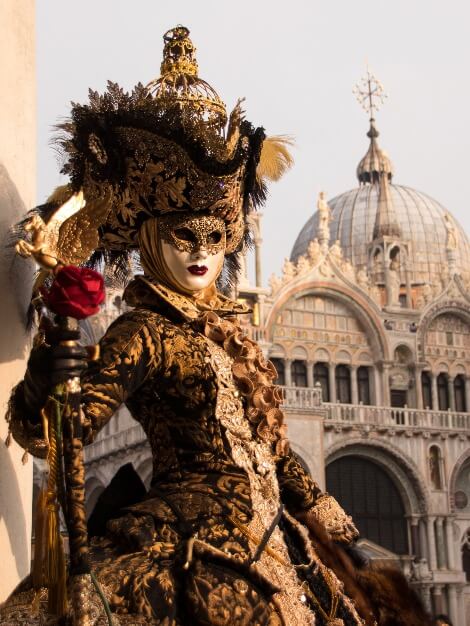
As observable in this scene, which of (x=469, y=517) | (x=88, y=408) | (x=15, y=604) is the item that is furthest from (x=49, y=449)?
(x=469, y=517)

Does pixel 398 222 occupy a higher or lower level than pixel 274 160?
higher

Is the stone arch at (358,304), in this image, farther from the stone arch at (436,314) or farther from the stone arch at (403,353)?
the stone arch at (436,314)

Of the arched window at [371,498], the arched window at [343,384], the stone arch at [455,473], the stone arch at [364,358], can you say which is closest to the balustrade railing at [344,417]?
the stone arch at [455,473]

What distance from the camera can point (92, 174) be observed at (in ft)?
11.0

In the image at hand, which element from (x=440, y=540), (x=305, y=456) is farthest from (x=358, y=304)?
(x=440, y=540)

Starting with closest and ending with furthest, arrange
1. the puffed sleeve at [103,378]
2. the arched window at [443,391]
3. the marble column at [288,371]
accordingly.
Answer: the puffed sleeve at [103,378], the marble column at [288,371], the arched window at [443,391]

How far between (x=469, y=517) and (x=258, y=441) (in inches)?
937

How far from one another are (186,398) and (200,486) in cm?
26

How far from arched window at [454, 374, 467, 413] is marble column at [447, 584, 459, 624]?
477 cm

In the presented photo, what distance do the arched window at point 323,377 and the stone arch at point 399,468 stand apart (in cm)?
153

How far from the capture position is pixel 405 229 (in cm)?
3525

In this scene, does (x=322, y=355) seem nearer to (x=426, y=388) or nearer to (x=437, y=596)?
(x=426, y=388)

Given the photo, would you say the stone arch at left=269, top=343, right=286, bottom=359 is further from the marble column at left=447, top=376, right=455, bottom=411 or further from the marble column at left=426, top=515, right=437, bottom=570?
the marble column at left=426, top=515, right=437, bottom=570

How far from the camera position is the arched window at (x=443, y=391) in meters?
27.5
